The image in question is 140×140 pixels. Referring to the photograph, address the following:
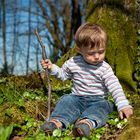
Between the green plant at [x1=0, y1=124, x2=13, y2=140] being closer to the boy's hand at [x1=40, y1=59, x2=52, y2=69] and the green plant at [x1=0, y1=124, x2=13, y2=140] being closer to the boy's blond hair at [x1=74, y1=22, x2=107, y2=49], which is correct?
the boy's hand at [x1=40, y1=59, x2=52, y2=69]

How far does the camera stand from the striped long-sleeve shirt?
13.6ft

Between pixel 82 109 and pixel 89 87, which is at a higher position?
pixel 89 87

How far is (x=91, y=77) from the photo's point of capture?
14.0 feet

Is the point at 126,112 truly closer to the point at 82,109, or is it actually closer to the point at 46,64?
the point at 82,109

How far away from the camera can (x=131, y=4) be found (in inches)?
246

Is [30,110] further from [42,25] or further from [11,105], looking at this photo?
[42,25]

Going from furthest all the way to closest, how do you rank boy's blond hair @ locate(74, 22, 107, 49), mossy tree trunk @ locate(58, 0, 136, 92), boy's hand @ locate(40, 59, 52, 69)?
1. mossy tree trunk @ locate(58, 0, 136, 92)
2. boy's hand @ locate(40, 59, 52, 69)
3. boy's blond hair @ locate(74, 22, 107, 49)

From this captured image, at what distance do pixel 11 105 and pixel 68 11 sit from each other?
17.4 metres

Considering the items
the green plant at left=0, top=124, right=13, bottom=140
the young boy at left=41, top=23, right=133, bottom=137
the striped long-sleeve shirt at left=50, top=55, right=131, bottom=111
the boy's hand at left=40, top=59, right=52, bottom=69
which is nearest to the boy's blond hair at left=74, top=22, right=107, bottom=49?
the young boy at left=41, top=23, right=133, bottom=137

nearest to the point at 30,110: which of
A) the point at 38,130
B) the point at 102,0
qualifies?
the point at 38,130

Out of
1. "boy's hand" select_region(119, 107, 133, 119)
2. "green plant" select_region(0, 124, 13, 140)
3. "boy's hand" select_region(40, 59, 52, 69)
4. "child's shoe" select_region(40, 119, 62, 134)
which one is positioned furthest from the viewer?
"boy's hand" select_region(40, 59, 52, 69)

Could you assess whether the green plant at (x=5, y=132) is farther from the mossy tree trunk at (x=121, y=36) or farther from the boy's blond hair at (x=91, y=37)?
the mossy tree trunk at (x=121, y=36)

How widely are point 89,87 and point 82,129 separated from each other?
74cm

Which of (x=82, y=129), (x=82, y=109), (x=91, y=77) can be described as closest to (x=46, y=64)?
(x=91, y=77)
